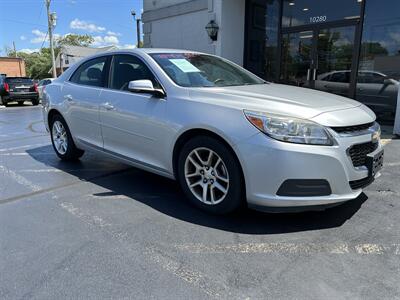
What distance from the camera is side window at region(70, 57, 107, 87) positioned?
4.73 m

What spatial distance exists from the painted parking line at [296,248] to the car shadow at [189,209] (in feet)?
0.84

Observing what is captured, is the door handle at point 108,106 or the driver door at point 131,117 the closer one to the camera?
the driver door at point 131,117

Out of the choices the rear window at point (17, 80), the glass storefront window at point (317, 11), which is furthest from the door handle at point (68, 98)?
the rear window at point (17, 80)

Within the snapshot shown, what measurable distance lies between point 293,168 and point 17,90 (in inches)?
749

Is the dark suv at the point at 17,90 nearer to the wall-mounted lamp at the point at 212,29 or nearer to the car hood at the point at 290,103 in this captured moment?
the wall-mounted lamp at the point at 212,29

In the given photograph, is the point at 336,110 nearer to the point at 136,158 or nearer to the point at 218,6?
the point at 136,158

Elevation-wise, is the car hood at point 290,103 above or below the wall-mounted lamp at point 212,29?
below

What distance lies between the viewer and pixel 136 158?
4.17 meters

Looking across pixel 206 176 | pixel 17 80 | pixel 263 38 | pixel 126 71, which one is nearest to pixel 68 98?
pixel 126 71

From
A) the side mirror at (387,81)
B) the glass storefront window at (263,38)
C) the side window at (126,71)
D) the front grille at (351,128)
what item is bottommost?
the front grille at (351,128)

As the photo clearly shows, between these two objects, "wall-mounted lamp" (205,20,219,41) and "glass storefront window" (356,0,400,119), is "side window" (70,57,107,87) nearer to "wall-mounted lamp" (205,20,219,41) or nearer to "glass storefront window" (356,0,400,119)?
"wall-mounted lamp" (205,20,219,41)

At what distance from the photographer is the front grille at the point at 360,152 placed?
3.12 meters

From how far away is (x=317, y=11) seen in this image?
9.70 meters

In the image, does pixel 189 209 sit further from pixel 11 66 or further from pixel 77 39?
pixel 77 39
